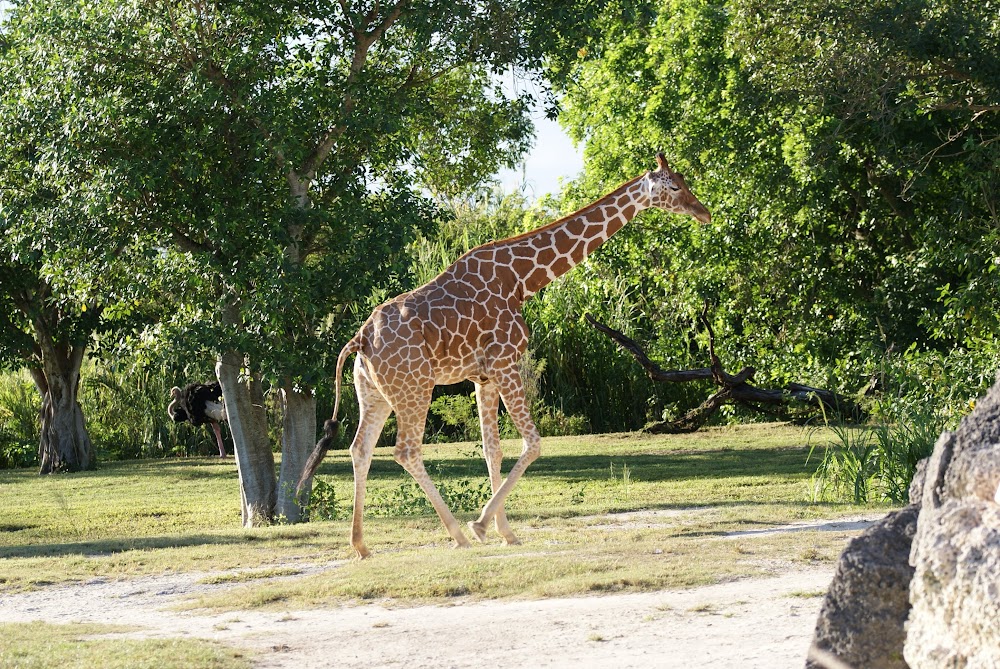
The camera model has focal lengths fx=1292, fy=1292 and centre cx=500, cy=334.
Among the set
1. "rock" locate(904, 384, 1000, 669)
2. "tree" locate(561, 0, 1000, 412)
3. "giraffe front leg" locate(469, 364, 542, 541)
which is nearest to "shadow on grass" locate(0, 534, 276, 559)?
"giraffe front leg" locate(469, 364, 542, 541)

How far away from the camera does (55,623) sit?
7375 mm

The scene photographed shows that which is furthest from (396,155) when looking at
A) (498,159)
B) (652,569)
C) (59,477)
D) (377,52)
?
(59,477)

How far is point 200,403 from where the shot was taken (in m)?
21.2

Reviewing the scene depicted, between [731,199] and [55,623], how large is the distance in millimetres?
13839

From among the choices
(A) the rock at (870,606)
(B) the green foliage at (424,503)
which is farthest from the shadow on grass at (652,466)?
(A) the rock at (870,606)

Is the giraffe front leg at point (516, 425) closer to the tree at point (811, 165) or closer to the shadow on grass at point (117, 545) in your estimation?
the shadow on grass at point (117, 545)

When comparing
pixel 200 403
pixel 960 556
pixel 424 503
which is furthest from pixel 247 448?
pixel 960 556

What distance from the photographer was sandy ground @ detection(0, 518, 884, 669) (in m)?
5.64

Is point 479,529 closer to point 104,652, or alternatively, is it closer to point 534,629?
point 534,629

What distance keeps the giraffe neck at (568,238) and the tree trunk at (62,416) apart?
43.2ft

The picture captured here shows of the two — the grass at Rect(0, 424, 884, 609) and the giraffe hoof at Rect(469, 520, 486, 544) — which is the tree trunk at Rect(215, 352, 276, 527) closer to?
the grass at Rect(0, 424, 884, 609)

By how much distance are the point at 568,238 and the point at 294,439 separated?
Answer: 17.0 feet

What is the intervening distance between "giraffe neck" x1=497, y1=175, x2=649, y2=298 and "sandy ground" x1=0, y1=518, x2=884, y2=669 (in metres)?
3.33

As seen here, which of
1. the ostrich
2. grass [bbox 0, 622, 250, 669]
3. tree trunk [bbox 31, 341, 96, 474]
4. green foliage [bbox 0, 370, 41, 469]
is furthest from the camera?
green foliage [bbox 0, 370, 41, 469]
